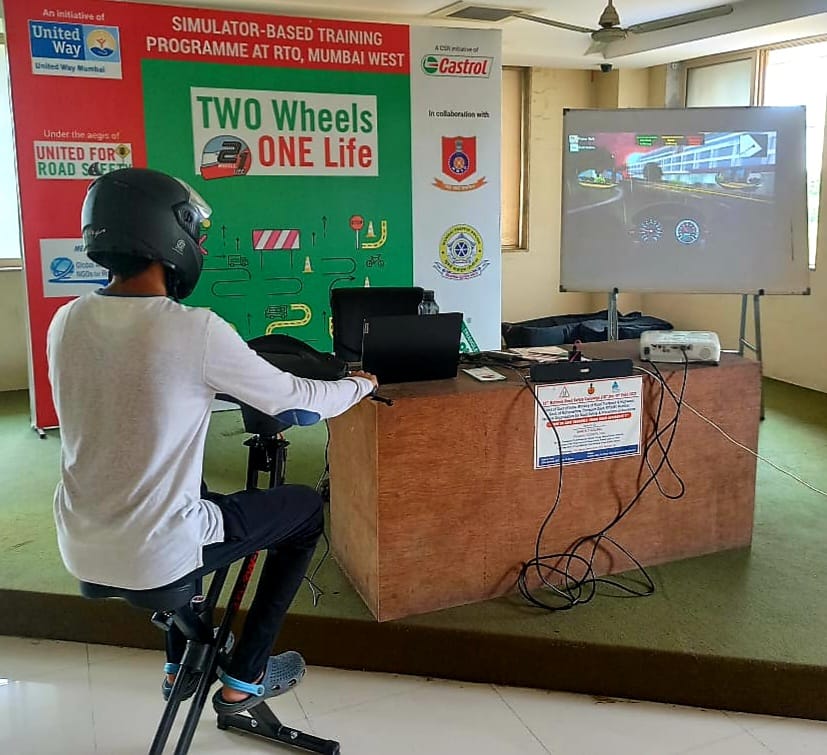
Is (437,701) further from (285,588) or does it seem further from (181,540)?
(181,540)

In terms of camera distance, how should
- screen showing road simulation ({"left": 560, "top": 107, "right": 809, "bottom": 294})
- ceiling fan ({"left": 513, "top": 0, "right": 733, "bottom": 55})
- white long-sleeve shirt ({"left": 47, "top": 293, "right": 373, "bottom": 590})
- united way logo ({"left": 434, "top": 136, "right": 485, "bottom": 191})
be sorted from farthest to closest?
united way logo ({"left": 434, "top": 136, "right": 485, "bottom": 191}) → ceiling fan ({"left": 513, "top": 0, "right": 733, "bottom": 55}) → screen showing road simulation ({"left": 560, "top": 107, "right": 809, "bottom": 294}) → white long-sleeve shirt ({"left": 47, "top": 293, "right": 373, "bottom": 590})

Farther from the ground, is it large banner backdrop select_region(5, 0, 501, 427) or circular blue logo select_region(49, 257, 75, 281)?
large banner backdrop select_region(5, 0, 501, 427)

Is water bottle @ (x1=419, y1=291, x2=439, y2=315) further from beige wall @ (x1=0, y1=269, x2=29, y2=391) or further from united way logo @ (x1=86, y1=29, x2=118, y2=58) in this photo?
beige wall @ (x1=0, y1=269, x2=29, y2=391)

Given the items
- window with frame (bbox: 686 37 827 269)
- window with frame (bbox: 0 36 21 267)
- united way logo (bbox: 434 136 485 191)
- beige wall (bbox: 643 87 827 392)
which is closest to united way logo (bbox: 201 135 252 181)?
united way logo (bbox: 434 136 485 191)

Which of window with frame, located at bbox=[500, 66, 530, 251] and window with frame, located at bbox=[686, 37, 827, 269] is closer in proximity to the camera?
window with frame, located at bbox=[686, 37, 827, 269]

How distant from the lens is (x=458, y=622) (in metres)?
2.54

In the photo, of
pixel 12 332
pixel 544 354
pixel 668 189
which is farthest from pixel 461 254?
pixel 12 332

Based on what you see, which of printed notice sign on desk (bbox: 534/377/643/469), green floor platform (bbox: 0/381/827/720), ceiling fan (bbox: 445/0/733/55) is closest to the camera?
green floor platform (bbox: 0/381/827/720)

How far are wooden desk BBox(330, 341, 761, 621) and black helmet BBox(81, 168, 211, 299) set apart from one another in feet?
2.68

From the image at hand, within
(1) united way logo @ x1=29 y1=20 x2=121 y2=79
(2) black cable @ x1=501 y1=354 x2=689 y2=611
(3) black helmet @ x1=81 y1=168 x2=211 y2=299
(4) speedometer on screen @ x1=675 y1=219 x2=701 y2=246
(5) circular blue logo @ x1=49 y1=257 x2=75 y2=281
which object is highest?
(1) united way logo @ x1=29 y1=20 x2=121 y2=79

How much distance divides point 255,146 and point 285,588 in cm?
349

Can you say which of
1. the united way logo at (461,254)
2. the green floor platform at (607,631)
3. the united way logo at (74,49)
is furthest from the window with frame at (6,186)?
the green floor platform at (607,631)

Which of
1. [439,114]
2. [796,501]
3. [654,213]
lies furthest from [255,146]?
[796,501]

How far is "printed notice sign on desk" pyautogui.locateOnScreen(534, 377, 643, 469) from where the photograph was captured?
2.61 meters
